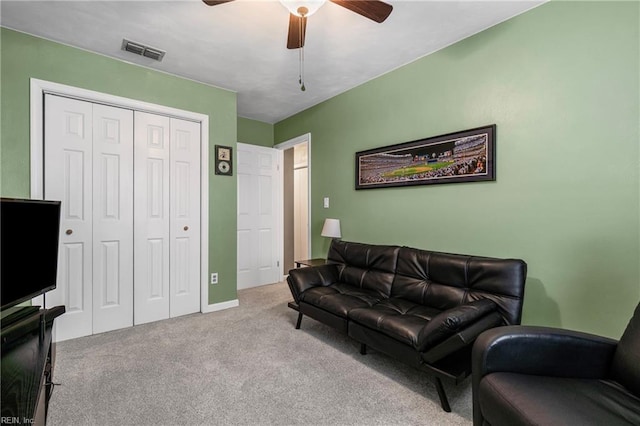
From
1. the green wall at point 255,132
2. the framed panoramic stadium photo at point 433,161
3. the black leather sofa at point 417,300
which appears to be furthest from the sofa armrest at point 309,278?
the green wall at point 255,132

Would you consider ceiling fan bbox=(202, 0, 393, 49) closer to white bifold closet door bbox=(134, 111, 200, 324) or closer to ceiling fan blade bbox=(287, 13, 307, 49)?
ceiling fan blade bbox=(287, 13, 307, 49)

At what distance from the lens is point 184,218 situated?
10.6 feet

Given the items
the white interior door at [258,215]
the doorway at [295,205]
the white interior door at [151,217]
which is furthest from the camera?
the doorway at [295,205]

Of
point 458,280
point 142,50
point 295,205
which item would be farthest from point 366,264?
point 142,50

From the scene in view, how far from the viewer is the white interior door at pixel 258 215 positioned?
4.28 m

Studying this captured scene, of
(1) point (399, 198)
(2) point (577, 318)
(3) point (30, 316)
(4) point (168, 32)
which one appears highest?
(4) point (168, 32)

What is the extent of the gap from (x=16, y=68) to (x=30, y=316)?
211cm

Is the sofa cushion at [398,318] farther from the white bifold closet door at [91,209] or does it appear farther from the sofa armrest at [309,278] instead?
the white bifold closet door at [91,209]

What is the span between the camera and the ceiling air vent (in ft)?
8.27

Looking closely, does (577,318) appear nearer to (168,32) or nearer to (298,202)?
(168,32)

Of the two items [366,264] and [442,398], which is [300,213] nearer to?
[366,264]

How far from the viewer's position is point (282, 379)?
1985mm

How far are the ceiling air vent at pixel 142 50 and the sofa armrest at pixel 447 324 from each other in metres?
3.12

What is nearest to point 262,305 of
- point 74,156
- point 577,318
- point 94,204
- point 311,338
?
point 311,338
